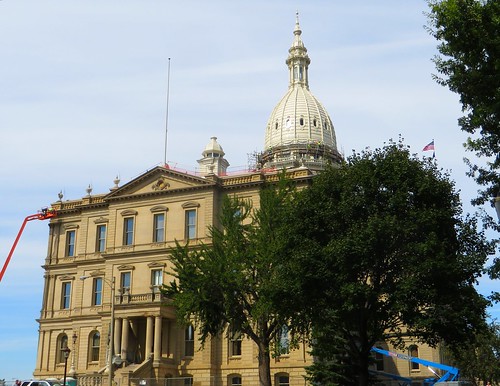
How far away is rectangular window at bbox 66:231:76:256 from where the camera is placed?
6850 centimetres

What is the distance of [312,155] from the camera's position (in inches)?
3784

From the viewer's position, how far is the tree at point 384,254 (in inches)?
1320

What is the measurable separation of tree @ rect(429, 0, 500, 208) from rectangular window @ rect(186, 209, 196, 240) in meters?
38.1

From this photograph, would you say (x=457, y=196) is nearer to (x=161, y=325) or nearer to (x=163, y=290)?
(x=163, y=290)

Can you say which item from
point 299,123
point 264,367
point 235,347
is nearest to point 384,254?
point 264,367

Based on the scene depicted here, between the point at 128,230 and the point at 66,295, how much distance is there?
1064cm

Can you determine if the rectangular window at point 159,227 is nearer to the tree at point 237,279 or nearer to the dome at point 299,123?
the tree at point 237,279

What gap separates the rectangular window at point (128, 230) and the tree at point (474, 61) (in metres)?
42.7

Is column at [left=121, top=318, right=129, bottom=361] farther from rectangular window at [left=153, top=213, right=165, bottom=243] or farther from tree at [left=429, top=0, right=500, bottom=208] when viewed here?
tree at [left=429, top=0, right=500, bottom=208]

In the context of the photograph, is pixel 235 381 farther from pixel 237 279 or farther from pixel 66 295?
pixel 66 295

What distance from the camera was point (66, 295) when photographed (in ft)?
222

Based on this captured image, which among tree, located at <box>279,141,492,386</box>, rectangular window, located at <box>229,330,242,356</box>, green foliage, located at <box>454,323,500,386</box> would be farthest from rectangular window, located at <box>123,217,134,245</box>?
green foliage, located at <box>454,323,500,386</box>

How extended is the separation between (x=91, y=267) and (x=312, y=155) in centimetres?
4066

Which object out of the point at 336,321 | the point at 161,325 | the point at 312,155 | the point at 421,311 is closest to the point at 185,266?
the point at 161,325
